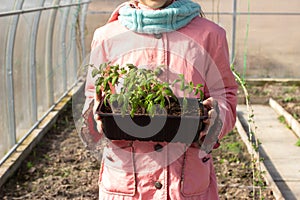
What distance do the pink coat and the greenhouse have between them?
0.02 m

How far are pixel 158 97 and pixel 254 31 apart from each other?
7.58 m

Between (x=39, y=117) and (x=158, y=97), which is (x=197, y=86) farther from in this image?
(x=39, y=117)

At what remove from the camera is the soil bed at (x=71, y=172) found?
437 centimetres

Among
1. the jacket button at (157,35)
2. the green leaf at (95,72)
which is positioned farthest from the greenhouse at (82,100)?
the green leaf at (95,72)

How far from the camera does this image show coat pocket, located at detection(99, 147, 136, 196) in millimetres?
1832

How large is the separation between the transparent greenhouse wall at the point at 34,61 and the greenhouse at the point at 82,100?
11 millimetres

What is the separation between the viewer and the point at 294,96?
7969 millimetres

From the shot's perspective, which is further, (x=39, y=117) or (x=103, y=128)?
(x=39, y=117)

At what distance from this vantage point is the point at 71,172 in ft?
16.1

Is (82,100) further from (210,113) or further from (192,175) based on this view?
(210,113)

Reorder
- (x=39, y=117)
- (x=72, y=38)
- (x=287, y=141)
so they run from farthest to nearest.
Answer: (x=72, y=38) → (x=39, y=117) → (x=287, y=141)

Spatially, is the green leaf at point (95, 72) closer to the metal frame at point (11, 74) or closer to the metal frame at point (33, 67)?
the metal frame at point (11, 74)

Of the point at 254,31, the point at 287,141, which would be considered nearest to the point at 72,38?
the point at 254,31

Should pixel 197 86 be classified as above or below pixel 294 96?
above
